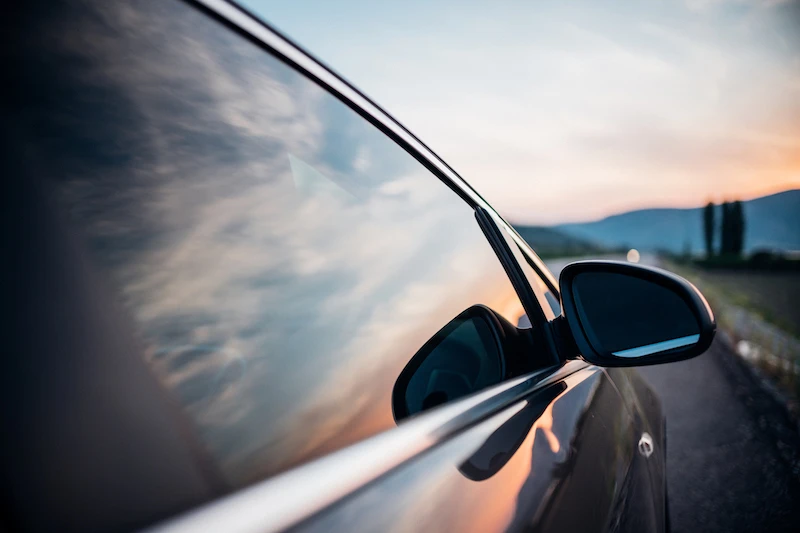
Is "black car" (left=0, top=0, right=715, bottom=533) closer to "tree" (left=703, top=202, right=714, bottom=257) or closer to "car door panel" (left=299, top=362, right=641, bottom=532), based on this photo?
"car door panel" (left=299, top=362, right=641, bottom=532)

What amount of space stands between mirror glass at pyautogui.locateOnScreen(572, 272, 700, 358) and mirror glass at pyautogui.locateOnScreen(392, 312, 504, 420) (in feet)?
1.24

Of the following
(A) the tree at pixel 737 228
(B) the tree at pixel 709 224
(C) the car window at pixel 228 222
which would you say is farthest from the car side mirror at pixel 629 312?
(B) the tree at pixel 709 224

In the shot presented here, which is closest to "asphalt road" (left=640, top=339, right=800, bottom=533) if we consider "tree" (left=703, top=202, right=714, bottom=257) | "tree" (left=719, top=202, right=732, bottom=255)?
"tree" (left=719, top=202, right=732, bottom=255)

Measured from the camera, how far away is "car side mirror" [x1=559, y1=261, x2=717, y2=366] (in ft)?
5.77

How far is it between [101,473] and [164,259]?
0.97 feet

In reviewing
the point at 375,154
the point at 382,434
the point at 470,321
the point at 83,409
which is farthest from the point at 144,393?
the point at 470,321

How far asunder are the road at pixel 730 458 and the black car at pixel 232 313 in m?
3.34

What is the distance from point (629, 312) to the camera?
6.00ft

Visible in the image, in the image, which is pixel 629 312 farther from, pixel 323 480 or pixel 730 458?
pixel 730 458

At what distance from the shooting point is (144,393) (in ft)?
2.22

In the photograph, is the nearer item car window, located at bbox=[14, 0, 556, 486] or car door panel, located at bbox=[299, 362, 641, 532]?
car window, located at bbox=[14, 0, 556, 486]

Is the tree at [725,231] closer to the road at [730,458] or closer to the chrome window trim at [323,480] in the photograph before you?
the road at [730,458]

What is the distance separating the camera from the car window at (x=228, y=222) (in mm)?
715

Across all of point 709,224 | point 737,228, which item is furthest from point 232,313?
point 709,224
